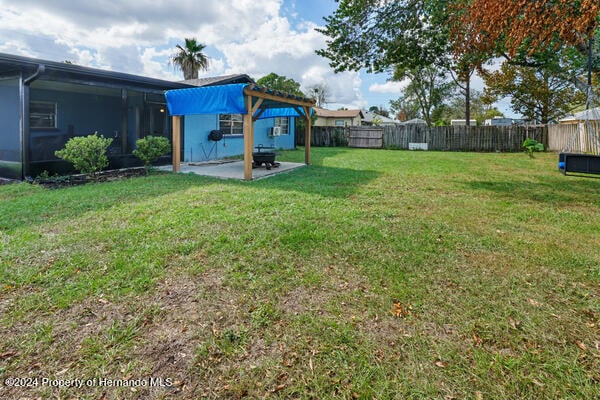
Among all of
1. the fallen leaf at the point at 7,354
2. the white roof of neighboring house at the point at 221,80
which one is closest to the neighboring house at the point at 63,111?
the white roof of neighboring house at the point at 221,80

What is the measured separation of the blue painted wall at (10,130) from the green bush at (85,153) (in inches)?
44.7

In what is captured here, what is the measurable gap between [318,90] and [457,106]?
19.4m

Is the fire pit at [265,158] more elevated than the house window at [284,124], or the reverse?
the house window at [284,124]

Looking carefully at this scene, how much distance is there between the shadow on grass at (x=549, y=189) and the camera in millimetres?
6004

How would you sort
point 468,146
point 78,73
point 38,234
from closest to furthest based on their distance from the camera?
point 38,234
point 78,73
point 468,146

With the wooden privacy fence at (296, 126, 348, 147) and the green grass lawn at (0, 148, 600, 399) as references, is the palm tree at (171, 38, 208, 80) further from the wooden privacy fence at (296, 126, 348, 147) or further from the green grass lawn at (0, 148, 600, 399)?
the green grass lawn at (0, 148, 600, 399)

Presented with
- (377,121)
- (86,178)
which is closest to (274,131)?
(86,178)

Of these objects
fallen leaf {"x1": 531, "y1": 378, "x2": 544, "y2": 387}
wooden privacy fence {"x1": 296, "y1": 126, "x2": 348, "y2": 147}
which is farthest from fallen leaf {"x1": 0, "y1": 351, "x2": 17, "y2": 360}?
wooden privacy fence {"x1": 296, "y1": 126, "x2": 348, "y2": 147}

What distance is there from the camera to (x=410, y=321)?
7.53ft

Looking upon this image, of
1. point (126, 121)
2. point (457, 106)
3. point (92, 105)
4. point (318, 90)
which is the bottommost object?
point (126, 121)

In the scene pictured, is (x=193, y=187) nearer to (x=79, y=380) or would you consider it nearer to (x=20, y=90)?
(x=20, y=90)

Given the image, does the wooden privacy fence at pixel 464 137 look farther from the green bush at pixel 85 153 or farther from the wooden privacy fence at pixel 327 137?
the green bush at pixel 85 153

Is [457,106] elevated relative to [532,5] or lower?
elevated

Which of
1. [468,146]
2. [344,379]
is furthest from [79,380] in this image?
[468,146]
